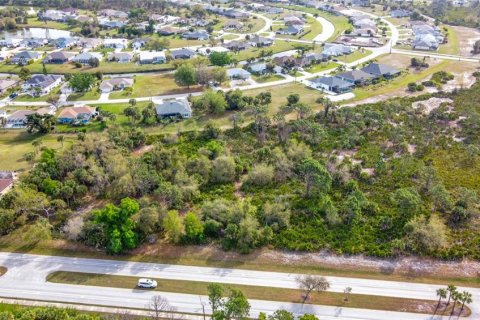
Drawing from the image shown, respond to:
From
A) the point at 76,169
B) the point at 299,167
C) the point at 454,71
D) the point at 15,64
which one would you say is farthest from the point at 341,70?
the point at 15,64

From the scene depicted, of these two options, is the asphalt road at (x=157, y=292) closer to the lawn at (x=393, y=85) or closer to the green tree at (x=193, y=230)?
the green tree at (x=193, y=230)

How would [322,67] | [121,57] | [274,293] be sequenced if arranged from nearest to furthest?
[274,293], [322,67], [121,57]

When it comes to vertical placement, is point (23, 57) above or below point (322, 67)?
above

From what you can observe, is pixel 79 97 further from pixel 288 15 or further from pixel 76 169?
pixel 288 15

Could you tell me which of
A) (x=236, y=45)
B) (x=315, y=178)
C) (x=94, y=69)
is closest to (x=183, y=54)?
(x=236, y=45)

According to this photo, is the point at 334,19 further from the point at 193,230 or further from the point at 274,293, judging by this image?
the point at 274,293

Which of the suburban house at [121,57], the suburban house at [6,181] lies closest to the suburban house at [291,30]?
the suburban house at [121,57]

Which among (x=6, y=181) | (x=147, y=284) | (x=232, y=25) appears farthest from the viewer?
(x=232, y=25)

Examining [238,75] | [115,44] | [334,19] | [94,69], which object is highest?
[334,19]

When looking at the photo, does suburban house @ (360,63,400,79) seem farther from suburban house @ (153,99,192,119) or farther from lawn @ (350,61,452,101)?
suburban house @ (153,99,192,119)
